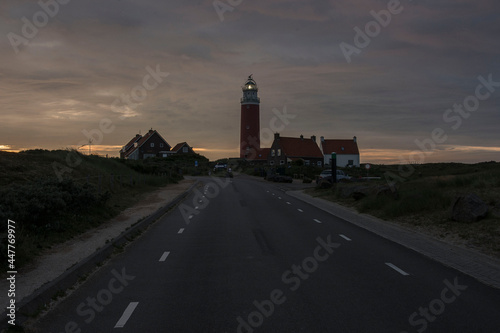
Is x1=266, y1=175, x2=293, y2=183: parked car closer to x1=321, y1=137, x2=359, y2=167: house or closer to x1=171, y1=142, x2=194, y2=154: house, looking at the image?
x1=321, y1=137, x2=359, y2=167: house

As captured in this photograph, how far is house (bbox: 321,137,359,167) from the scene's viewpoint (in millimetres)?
97938

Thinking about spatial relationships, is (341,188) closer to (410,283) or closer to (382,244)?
(382,244)

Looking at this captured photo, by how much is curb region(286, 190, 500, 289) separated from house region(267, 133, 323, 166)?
252 ft

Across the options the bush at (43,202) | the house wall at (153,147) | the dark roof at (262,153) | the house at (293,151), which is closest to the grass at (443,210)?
the bush at (43,202)

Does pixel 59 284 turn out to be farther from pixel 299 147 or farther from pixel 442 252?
pixel 299 147

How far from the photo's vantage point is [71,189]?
54.5 feet

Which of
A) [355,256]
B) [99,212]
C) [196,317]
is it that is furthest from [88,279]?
[99,212]

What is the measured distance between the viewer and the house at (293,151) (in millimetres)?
95250

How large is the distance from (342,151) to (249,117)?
72.7 feet

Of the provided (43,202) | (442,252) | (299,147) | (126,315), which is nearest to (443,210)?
(442,252)

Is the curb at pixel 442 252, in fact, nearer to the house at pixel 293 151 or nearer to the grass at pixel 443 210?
the grass at pixel 443 210

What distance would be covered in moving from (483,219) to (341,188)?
1662cm

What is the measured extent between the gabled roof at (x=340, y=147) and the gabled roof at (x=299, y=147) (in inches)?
80.6

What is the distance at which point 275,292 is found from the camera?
754cm
